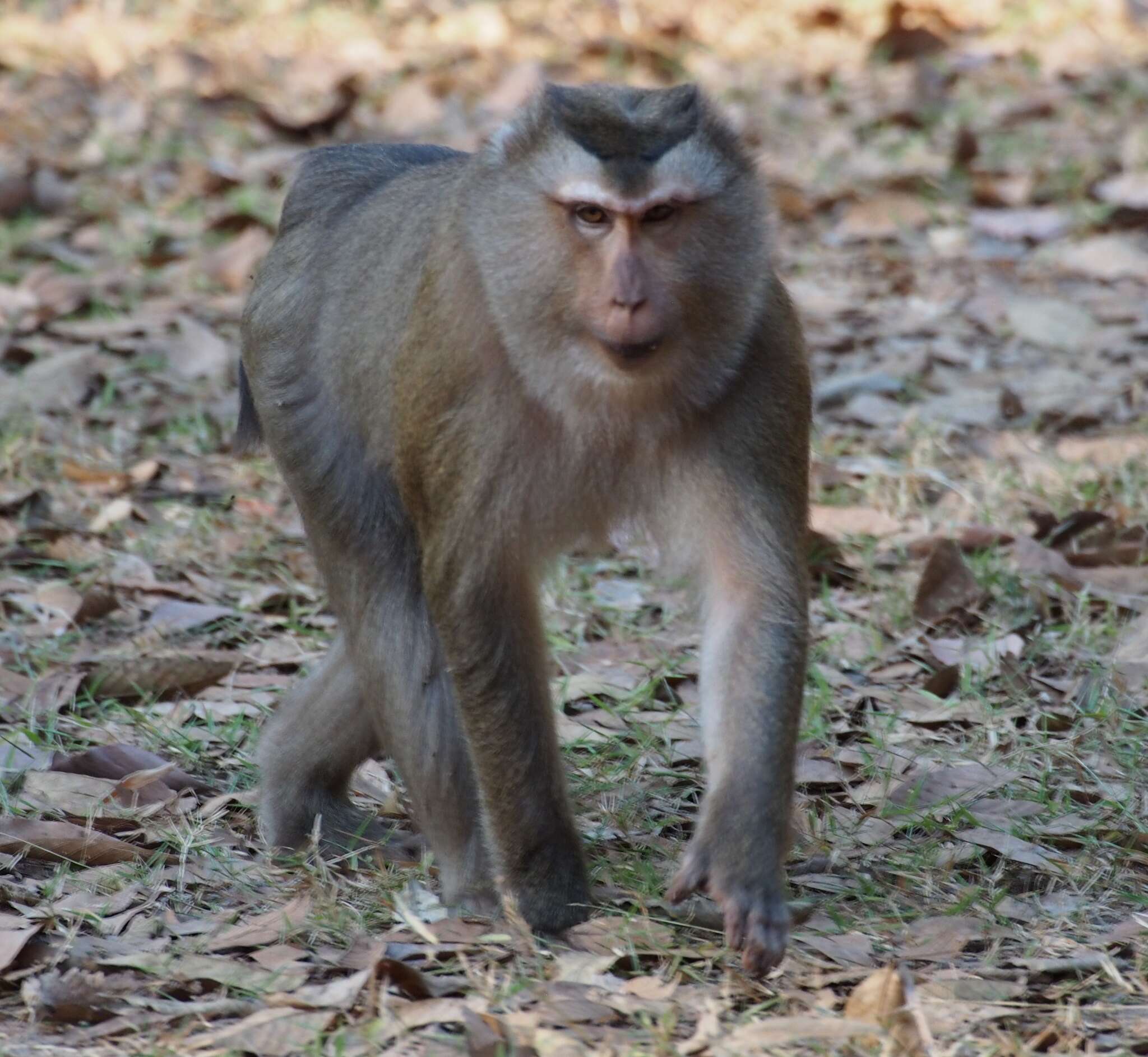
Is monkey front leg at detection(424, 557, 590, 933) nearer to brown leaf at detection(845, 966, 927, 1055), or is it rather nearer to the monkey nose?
the monkey nose

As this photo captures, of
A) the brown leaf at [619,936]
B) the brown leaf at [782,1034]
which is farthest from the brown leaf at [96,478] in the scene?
the brown leaf at [782,1034]

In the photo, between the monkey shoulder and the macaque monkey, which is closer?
the macaque monkey

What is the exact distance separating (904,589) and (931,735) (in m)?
0.94

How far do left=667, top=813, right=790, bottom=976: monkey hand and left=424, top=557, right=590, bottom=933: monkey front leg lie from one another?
1.19 feet

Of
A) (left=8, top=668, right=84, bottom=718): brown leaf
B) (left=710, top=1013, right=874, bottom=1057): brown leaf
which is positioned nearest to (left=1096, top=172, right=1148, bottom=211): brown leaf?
(left=8, top=668, right=84, bottom=718): brown leaf

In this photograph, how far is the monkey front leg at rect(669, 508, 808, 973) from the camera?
366cm

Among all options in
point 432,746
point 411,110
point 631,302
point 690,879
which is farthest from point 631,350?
point 411,110

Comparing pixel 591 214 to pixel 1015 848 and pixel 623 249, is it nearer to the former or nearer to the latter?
pixel 623 249

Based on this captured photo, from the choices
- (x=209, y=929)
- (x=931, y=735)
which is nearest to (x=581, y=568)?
(x=931, y=735)

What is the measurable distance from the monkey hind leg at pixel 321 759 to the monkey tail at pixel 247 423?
0.62 meters

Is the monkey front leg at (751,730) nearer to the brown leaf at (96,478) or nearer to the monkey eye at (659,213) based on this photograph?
the monkey eye at (659,213)

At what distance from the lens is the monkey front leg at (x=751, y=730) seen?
3656 millimetres

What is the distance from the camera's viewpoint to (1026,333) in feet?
26.9

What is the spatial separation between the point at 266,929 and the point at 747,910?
1057mm
